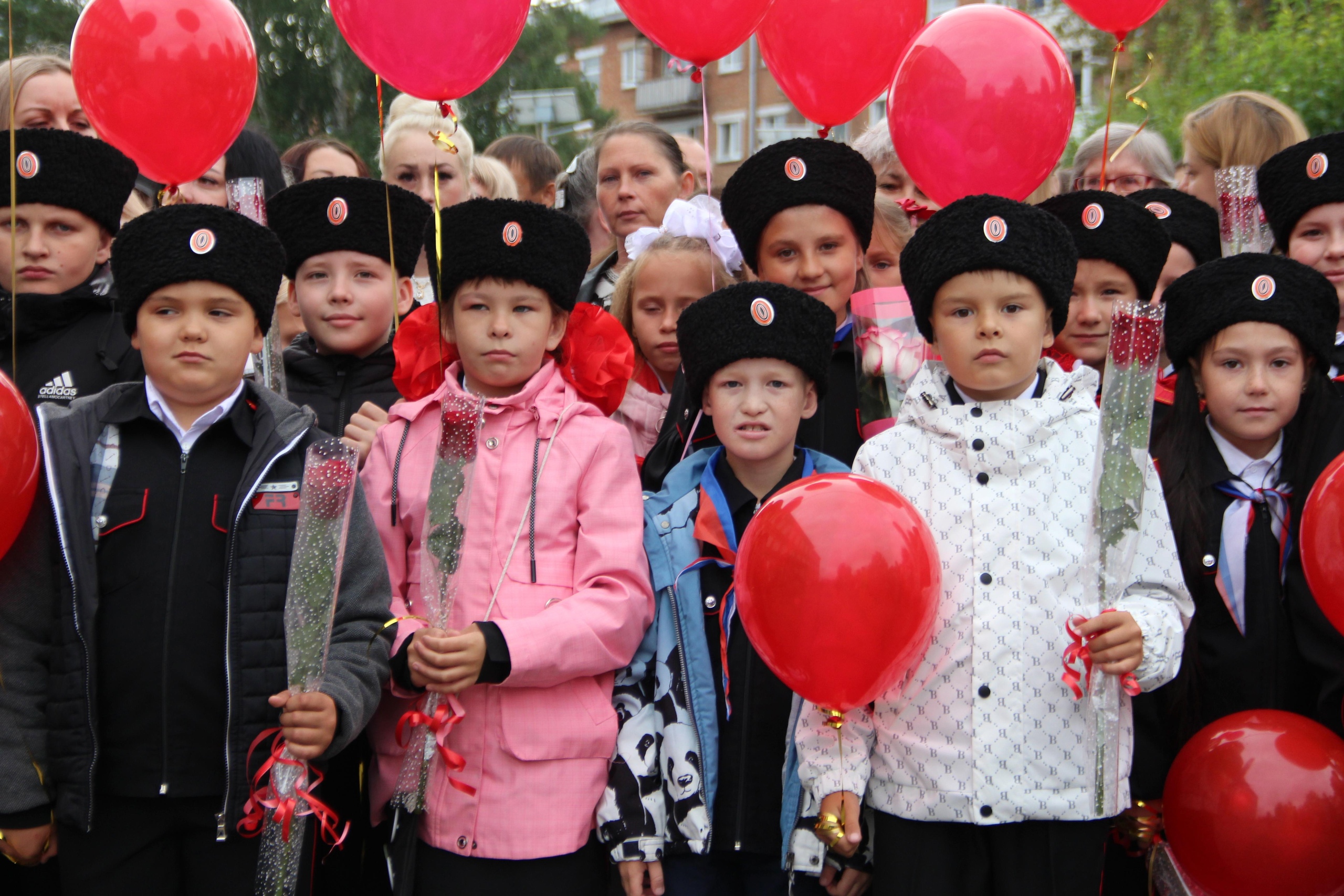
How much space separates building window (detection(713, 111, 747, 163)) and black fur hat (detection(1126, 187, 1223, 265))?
1087 inches

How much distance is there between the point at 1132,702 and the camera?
2867mm

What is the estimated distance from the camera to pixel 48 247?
3.29m

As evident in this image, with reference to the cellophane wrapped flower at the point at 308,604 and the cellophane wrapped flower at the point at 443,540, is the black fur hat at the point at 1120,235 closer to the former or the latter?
the cellophane wrapped flower at the point at 443,540

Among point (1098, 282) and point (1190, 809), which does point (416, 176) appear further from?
point (1190, 809)

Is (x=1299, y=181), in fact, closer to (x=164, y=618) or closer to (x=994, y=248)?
(x=994, y=248)

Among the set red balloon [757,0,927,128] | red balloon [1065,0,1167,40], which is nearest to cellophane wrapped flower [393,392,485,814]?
red balloon [757,0,927,128]

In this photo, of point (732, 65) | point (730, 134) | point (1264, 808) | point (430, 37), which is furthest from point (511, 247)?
point (732, 65)

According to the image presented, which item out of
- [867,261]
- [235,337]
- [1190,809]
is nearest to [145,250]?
[235,337]

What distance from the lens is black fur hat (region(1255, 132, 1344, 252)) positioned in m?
3.31

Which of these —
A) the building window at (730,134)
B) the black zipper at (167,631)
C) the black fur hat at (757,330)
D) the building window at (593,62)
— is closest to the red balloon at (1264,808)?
the black fur hat at (757,330)

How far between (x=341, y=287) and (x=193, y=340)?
763 millimetres

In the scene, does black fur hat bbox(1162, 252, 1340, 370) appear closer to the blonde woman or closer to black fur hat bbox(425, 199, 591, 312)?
the blonde woman

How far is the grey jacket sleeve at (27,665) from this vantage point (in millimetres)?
2574

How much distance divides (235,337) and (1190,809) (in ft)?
7.98
